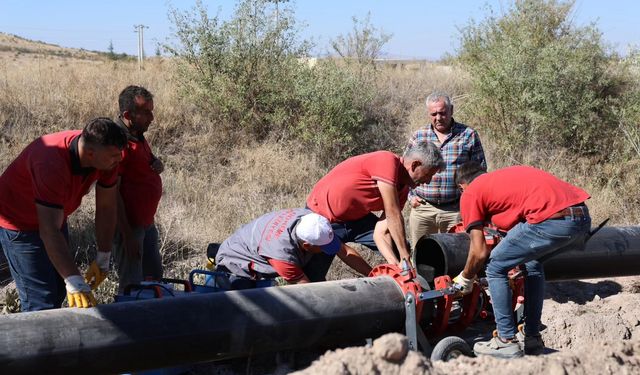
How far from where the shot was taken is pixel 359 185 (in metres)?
5.37

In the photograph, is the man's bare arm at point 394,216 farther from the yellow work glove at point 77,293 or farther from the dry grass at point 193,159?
the dry grass at point 193,159

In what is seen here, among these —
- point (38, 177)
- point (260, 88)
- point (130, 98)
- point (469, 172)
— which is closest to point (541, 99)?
point (260, 88)

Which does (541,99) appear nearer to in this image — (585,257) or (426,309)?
(585,257)

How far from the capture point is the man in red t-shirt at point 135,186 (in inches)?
205

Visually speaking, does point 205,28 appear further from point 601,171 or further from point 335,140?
point 601,171

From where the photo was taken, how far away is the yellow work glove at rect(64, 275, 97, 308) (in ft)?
12.8

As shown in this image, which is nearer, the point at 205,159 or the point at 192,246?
the point at 192,246

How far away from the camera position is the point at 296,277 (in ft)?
15.4

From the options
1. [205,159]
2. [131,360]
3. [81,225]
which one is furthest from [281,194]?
[131,360]

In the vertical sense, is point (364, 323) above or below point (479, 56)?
below

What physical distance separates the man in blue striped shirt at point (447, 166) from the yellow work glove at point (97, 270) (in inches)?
111

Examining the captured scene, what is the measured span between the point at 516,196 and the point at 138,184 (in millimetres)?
2638

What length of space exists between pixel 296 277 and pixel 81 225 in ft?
11.6

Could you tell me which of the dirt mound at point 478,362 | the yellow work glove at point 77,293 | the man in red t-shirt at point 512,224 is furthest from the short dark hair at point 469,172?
the yellow work glove at point 77,293
